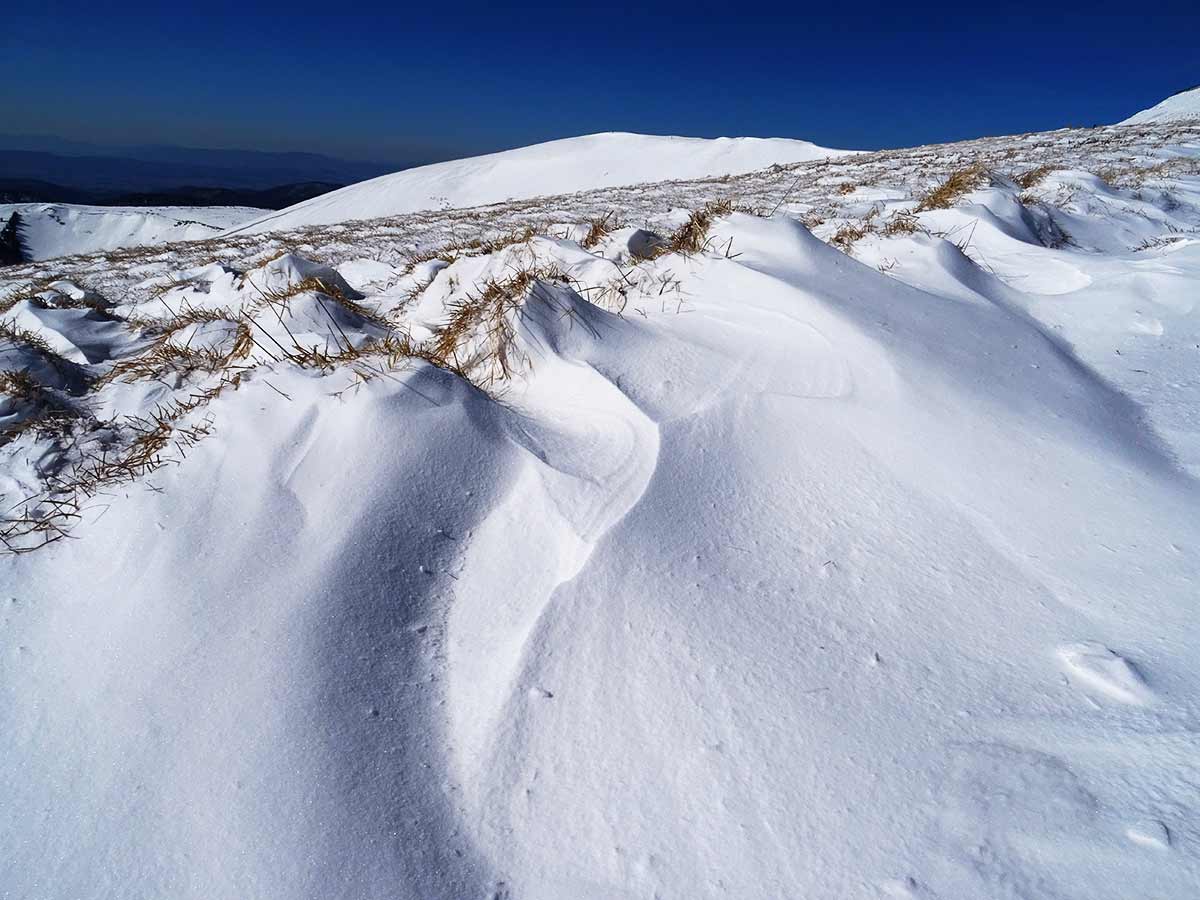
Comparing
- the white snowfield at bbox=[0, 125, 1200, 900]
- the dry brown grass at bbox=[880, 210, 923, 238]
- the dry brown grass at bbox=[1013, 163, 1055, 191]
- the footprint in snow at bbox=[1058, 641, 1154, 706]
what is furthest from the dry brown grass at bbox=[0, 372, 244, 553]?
the dry brown grass at bbox=[1013, 163, 1055, 191]

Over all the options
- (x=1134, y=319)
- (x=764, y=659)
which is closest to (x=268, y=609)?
(x=764, y=659)

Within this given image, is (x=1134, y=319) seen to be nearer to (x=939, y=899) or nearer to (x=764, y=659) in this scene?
(x=764, y=659)

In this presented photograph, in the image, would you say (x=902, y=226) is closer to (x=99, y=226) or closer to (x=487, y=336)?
(x=487, y=336)

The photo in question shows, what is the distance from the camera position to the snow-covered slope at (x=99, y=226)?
25.0m

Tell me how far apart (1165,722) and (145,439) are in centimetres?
238

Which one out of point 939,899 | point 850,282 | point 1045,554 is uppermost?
point 850,282

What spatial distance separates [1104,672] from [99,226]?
3615 cm

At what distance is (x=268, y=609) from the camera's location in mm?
1284

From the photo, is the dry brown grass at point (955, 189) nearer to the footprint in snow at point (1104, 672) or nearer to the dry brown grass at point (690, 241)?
the dry brown grass at point (690, 241)

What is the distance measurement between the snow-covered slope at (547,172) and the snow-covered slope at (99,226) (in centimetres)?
317

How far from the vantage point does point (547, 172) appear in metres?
26.6

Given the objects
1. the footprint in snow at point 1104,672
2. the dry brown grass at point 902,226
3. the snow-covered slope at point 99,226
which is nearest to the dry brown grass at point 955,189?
the dry brown grass at point 902,226

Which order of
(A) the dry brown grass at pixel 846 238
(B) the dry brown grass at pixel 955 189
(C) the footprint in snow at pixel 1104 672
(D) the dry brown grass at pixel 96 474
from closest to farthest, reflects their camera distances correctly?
(C) the footprint in snow at pixel 1104 672 < (D) the dry brown grass at pixel 96 474 < (A) the dry brown grass at pixel 846 238 < (B) the dry brown grass at pixel 955 189

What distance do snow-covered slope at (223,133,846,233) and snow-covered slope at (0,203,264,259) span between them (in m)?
3.17
